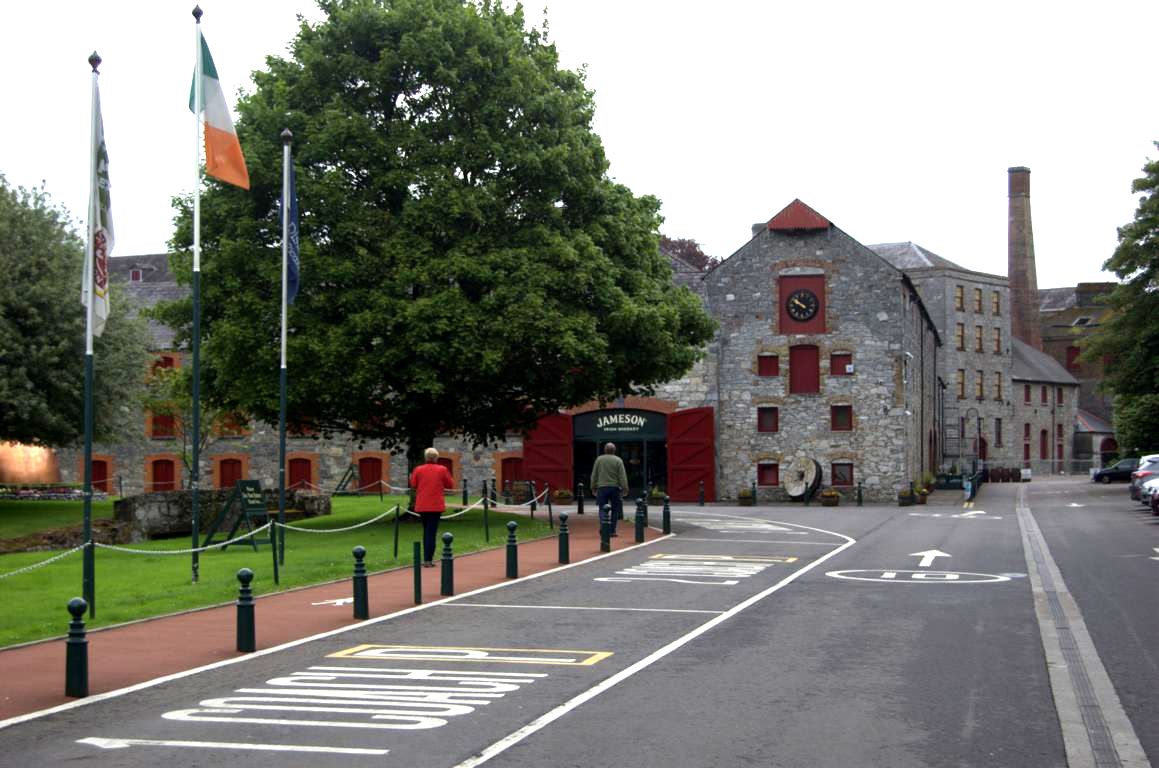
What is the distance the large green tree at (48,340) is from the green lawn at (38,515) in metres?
2.22

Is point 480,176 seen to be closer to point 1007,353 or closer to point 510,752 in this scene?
point 510,752

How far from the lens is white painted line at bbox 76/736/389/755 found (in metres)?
8.31

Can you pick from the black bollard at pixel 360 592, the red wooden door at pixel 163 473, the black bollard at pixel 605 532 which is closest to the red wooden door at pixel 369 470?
the red wooden door at pixel 163 473

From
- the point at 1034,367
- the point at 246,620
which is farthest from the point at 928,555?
the point at 1034,367

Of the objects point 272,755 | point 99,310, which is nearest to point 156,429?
point 99,310

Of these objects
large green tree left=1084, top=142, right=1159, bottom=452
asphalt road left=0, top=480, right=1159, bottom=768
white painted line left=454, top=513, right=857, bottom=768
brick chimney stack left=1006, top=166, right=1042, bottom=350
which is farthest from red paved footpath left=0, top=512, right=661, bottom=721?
brick chimney stack left=1006, top=166, right=1042, bottom=350

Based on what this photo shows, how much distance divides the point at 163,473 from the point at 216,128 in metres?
39.8

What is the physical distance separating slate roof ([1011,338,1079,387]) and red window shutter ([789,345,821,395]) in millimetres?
41160

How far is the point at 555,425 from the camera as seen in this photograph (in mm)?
52938

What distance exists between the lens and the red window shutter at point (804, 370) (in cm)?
5250

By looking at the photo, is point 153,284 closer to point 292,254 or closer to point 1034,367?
point 292,254

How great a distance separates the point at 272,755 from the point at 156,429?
168ft

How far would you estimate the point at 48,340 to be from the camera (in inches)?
1433

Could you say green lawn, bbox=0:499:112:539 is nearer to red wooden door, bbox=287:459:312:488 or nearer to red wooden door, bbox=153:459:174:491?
red wooden door, bbox=153:459:174:491
